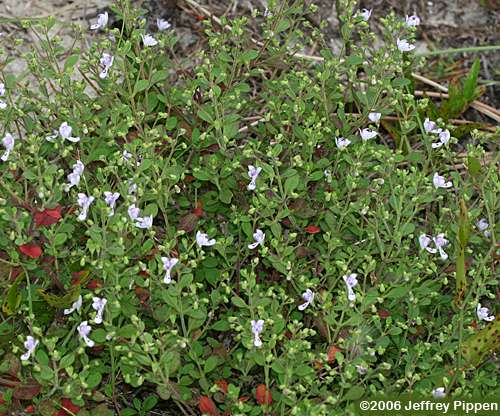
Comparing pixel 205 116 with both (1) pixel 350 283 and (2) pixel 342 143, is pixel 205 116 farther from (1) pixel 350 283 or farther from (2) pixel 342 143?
(1) pixel 350 283

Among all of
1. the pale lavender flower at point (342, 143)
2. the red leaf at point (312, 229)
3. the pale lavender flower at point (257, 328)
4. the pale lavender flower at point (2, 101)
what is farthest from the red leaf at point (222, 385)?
the pale lavender flower at point (2, 101)

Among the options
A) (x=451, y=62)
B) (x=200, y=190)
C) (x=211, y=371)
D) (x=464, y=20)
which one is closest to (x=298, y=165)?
(x=200, y=190)

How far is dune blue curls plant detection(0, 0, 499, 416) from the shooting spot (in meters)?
2.54

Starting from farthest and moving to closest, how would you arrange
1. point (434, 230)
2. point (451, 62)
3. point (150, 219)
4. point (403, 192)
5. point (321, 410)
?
point (451, 62), point (434, 230), point (403, 192), point (150, 219), point (321, 410)

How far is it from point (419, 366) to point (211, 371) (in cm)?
68

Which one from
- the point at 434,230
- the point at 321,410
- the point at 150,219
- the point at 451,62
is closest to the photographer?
the point at 321,410

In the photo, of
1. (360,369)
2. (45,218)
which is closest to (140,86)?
(45,218)

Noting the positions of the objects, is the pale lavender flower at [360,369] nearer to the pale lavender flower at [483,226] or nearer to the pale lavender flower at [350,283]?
the pale lavender flower at [350,283]

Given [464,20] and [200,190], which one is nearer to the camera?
[200,190]

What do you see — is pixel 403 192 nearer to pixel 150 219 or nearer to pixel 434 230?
pixel 434 230

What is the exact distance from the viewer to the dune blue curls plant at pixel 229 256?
2535mm

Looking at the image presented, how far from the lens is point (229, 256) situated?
2961 mm

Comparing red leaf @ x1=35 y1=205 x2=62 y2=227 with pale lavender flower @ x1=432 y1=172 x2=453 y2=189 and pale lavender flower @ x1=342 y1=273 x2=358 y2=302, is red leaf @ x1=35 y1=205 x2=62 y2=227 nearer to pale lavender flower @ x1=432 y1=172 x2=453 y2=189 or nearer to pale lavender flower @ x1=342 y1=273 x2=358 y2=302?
pale lavender flower @ x1=342 y1=273 x2=358 y2=302

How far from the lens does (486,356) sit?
2.89 metres
